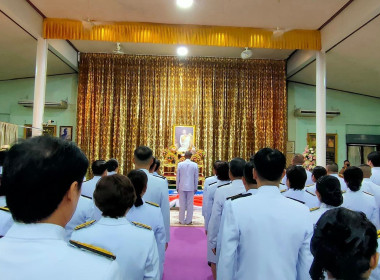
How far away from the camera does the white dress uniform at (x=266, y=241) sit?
5.26ft

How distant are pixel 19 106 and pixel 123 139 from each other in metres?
4.16

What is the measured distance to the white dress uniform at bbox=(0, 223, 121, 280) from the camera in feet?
2.28

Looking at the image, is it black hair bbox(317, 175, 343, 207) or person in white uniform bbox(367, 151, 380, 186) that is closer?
black hair bbox(317, 175, 343, 207)

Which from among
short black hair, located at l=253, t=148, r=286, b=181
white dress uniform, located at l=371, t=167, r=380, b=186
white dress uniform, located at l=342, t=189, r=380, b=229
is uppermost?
short black hair, located at l=253, t=148, r=286, b=181

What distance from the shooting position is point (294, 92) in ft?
40.5

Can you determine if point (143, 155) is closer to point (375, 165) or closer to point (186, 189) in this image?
point (186, 189)

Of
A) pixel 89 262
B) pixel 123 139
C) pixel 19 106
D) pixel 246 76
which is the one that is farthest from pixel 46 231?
pixel 19 106

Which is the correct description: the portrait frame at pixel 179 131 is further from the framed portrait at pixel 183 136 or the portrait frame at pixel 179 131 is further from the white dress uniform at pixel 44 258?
the white dress uniform at pixel 44 258

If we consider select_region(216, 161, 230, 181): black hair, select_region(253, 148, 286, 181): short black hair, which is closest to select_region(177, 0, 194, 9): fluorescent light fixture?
select_region(216, 161, 230, 181): black hair

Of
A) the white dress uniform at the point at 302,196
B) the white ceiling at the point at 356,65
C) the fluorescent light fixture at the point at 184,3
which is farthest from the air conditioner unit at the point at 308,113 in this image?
the white dress uniform at the point at 302,196

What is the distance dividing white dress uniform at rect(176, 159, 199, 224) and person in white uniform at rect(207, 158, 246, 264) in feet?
10.4

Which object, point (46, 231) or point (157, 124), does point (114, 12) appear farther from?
point (46, 231)

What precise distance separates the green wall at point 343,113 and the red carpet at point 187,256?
7964 mm

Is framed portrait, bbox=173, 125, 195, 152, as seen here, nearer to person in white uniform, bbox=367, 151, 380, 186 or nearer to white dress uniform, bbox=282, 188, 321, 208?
person in white uniform, bbox=367, 151, 380, 186
